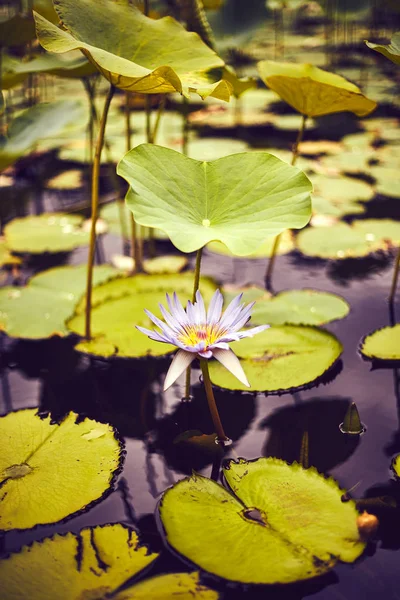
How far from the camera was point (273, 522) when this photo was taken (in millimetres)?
1181

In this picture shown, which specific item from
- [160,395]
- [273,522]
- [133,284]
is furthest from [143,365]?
[273,522]

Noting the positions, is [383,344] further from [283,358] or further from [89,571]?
[89,571]

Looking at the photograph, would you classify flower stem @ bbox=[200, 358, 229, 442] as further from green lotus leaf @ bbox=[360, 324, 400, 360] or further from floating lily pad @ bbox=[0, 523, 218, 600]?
green lotus leaf @ bbox=[360, 324, 400, 360]

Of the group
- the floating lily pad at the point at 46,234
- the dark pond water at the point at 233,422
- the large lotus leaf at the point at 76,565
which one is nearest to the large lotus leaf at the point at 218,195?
the dark pond water at the point at 233,422

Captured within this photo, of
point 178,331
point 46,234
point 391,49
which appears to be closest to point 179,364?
point 178,331

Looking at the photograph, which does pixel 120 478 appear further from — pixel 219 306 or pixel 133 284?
pixel 133 284

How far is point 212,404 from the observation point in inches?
53.5

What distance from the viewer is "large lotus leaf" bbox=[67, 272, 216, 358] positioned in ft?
6.09

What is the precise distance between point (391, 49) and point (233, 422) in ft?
3.65

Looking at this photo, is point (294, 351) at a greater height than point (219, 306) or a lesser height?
lesser

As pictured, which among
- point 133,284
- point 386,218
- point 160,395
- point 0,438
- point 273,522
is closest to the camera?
point 273,522

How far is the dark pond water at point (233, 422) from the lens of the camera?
115 cm

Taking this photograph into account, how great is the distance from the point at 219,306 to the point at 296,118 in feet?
12.3

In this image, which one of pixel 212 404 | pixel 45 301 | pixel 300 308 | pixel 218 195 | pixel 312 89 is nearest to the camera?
pixel 212 404
